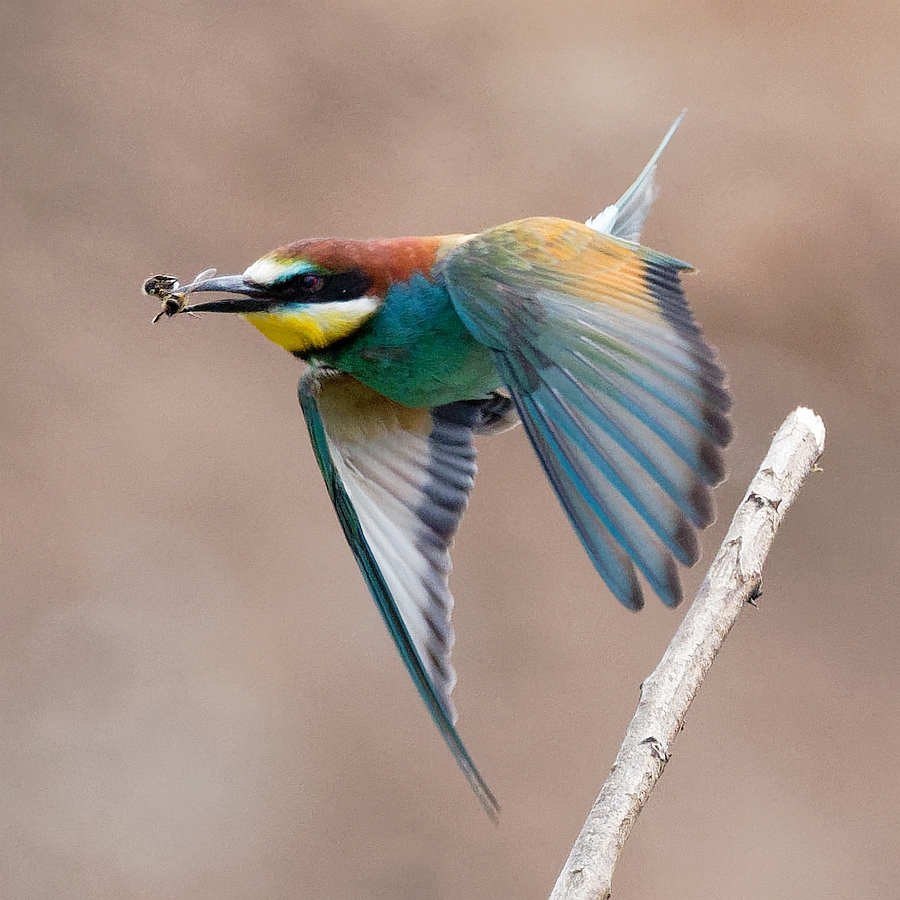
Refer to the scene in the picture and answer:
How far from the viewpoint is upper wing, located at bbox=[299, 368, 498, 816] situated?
2.30 m

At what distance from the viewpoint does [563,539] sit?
5.10 metres

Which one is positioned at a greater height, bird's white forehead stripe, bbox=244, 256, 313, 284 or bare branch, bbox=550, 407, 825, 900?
bird's white forehead stripe, bbox=244, 256, 313, 284

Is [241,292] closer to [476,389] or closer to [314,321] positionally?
[314,321]

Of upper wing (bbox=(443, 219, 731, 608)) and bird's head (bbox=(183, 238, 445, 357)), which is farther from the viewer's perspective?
bird's head (bbox=(183, 238, 445, 357))

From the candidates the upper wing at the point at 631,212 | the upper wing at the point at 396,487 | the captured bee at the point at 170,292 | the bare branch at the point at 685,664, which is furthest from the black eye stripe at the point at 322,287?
the upper wing at the point at 631,212

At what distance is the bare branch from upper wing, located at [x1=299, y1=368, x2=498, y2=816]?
502 millimetres

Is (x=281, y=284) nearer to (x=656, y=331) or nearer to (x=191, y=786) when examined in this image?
(x=656, y=331)

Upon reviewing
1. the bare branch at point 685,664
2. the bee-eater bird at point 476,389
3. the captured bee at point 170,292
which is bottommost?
the bare branch at point 685,664

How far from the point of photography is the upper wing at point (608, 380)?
170 cm

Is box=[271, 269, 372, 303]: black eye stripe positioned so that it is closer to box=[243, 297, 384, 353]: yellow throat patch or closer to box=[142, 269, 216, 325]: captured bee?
box=[243, 297, 384, 353]: yellow throat patch

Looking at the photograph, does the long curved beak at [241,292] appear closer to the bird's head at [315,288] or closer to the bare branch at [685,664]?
the bird's head at [315,288]

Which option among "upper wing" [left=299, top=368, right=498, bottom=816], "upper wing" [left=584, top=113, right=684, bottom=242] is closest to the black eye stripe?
"upper wing" [left=299, top=368, right=498, bottom=816]

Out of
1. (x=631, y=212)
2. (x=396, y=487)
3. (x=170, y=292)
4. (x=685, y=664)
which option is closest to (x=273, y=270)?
(x=170, y=292)

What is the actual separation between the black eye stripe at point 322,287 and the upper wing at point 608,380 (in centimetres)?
14
